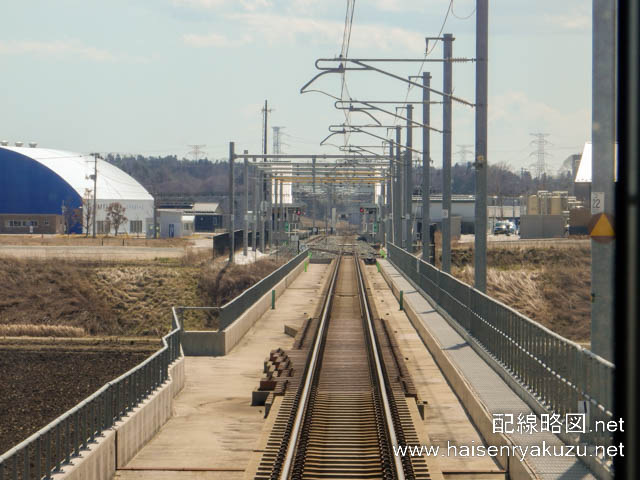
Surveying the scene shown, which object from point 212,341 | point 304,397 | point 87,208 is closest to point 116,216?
point 87,208

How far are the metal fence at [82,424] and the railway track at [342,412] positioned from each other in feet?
7.26

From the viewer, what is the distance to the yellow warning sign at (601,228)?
980cm

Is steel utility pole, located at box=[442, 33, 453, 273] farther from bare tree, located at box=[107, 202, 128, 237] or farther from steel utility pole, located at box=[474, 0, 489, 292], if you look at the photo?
bare tree, located at box=[107, 202, 128, 237]

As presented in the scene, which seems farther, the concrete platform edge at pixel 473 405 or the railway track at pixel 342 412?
the railway track at pixel 342 412

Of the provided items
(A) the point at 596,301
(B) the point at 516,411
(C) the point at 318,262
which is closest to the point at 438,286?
(B) the point at 516,411

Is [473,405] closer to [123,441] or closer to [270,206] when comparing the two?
[123,441]

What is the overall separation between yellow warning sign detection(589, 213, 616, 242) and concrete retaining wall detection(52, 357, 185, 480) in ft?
20.8

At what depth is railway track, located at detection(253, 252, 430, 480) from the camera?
1141cm

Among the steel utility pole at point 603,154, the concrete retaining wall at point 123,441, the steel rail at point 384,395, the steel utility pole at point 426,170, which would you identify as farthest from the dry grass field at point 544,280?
the steel utility pole at point 603,154

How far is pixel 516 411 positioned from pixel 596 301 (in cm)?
336

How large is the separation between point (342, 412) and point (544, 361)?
13.6 feet

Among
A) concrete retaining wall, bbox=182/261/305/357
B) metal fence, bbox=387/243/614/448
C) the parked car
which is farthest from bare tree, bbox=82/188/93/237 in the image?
metal fence, bbox=387/243/614/448

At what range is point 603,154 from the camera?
10.1 m

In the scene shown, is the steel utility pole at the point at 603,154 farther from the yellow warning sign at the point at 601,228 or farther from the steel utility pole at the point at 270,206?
the steel utility pole at the point at 270,206
